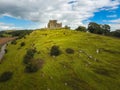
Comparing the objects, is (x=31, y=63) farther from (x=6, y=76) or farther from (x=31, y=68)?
(x=6, y=76)

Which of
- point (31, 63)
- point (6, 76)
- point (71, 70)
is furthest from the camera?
point (31, 63)

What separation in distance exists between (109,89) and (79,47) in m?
40.3

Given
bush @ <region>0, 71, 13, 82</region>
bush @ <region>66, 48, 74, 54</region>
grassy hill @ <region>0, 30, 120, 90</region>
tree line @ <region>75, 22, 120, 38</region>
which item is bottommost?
bush @ <region>0, 71, 13, 82</region>

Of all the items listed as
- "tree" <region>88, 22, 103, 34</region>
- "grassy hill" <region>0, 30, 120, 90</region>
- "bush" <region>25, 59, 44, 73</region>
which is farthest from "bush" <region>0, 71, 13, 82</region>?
"tree" <region>88, 22, 103, 34</region>

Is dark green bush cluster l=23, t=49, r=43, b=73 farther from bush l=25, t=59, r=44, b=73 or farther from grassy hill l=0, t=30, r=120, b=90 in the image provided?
grassy hill l=0, t=30, r=120, b=90

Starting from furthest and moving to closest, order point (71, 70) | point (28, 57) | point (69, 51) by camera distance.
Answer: point (69, 51) → point (28, 57) → point (71, 70)

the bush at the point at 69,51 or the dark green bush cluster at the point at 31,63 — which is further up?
the bush at the point at 69,51

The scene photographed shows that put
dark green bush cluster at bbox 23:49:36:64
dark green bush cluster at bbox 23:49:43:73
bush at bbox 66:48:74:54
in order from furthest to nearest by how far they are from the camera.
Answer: bush at bbox 66:48:74:54 → dark green bush cluster at bbox 23:49:36:64 → dark green bush cluster at bbox 23:49:43:73

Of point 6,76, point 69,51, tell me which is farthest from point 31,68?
point 69,51

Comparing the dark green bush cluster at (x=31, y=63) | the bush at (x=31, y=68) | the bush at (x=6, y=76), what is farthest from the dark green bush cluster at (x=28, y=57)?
the bush at (x=6, y=76)

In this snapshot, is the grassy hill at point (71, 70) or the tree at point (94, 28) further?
the tree at point (94, 28)

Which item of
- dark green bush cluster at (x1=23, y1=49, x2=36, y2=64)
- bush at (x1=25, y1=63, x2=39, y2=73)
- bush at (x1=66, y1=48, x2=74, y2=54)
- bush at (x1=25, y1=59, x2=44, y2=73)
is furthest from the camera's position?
bush at (x1=66, y1=48, x2=74, y2=54)

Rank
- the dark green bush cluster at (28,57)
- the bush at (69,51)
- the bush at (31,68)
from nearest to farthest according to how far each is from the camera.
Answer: the bush at (31,68) → the dark green bush cluster at (28,57) → the bush at (69,51)

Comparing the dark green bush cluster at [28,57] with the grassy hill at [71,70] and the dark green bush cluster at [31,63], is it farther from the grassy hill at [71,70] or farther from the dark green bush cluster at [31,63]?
the grassy hill at [71,70]
